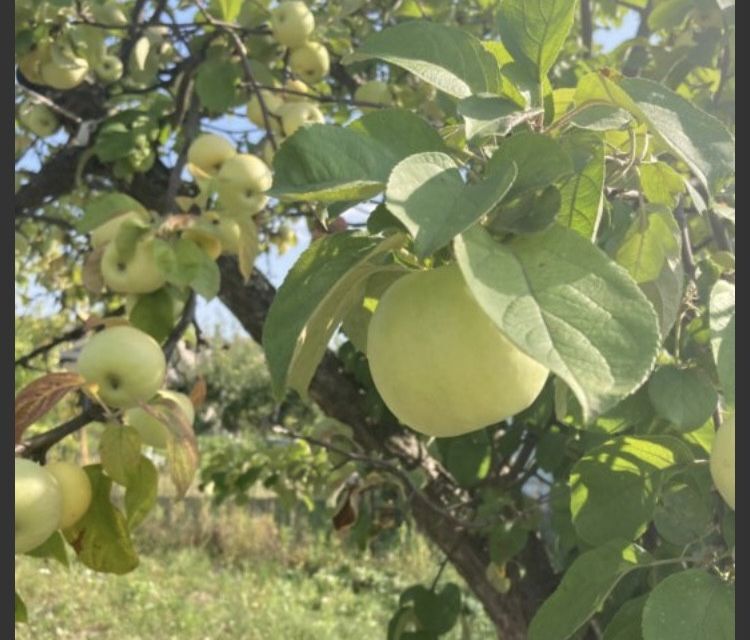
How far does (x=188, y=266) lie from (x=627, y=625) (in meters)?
0.68

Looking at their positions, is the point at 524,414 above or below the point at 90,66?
below

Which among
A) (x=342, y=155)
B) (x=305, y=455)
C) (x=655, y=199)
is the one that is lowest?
(x=305, y=455)

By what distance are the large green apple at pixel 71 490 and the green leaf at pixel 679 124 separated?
0.70m

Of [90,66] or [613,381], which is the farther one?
[90,66]

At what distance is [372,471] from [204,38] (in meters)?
0.95

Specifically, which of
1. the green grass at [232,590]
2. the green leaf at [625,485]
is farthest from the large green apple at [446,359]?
the green grass at [232,590]

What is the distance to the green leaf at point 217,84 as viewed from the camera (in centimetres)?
169

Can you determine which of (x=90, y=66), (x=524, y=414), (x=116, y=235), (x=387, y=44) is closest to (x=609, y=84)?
(x=387, y=44)

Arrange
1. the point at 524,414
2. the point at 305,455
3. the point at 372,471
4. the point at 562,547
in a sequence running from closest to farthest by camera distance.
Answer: the point at 562,547, the point at 524,414, the point at 372,471, the point at 305,455

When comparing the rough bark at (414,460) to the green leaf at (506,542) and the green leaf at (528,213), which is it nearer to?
the green leaf at (506,542)

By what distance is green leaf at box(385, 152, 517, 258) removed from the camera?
449mm

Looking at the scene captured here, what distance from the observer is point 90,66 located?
76.2 inches

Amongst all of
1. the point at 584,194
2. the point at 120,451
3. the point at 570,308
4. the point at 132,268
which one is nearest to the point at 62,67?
the point at 132,268

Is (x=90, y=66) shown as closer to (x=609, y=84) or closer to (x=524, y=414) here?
(x=524, y=414)
